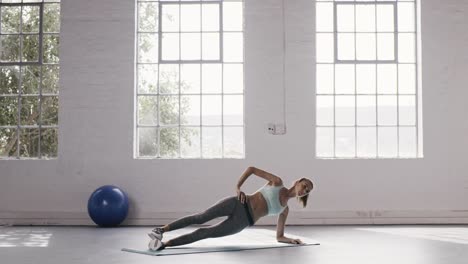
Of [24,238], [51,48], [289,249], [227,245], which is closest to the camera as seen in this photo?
[289,249]

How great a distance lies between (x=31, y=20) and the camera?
10109mm

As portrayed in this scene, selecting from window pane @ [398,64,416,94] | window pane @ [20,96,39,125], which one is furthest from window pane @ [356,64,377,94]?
window pane @ [20,96,39,125]

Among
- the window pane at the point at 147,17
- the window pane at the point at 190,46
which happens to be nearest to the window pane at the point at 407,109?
the window pane at the point at 190,46

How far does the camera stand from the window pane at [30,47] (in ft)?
33.0

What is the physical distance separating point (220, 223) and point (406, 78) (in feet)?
16.4

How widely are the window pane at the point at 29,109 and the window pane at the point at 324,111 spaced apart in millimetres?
4138

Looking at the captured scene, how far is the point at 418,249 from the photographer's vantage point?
6387 mm

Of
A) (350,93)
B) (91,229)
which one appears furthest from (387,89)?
(91,229)

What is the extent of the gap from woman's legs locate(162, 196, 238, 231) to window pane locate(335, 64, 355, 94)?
14.1 ft

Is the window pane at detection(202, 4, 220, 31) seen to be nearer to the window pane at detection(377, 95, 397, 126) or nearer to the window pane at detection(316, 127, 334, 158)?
the window pane at detection(316, 127, 334, 158)

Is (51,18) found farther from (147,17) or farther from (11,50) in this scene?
(147,17)

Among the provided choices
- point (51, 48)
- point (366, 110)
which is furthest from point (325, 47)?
point (51, 48)

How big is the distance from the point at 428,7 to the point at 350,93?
5.40 feet

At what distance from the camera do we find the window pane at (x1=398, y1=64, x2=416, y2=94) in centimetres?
990
